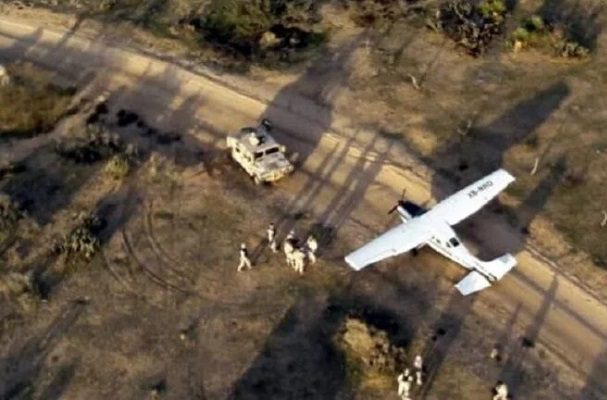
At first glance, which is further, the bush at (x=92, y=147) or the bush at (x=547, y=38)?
the bush at (x=547, y=38)

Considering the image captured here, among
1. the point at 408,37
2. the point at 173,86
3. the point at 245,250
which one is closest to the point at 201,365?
the point at 245,250

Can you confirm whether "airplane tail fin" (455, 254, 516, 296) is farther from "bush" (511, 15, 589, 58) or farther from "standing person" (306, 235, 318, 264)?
"bush" (511, 15, 589, 58)

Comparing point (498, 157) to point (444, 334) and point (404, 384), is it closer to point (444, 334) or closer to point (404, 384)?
point (444, 334)

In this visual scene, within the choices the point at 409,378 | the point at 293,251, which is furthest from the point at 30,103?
the point at 409,378

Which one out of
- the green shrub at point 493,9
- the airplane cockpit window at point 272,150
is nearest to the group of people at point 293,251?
the airplane cockpit window at point 272,150

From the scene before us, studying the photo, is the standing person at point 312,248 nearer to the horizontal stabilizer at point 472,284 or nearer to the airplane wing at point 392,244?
the airplane wing at point 392,244
